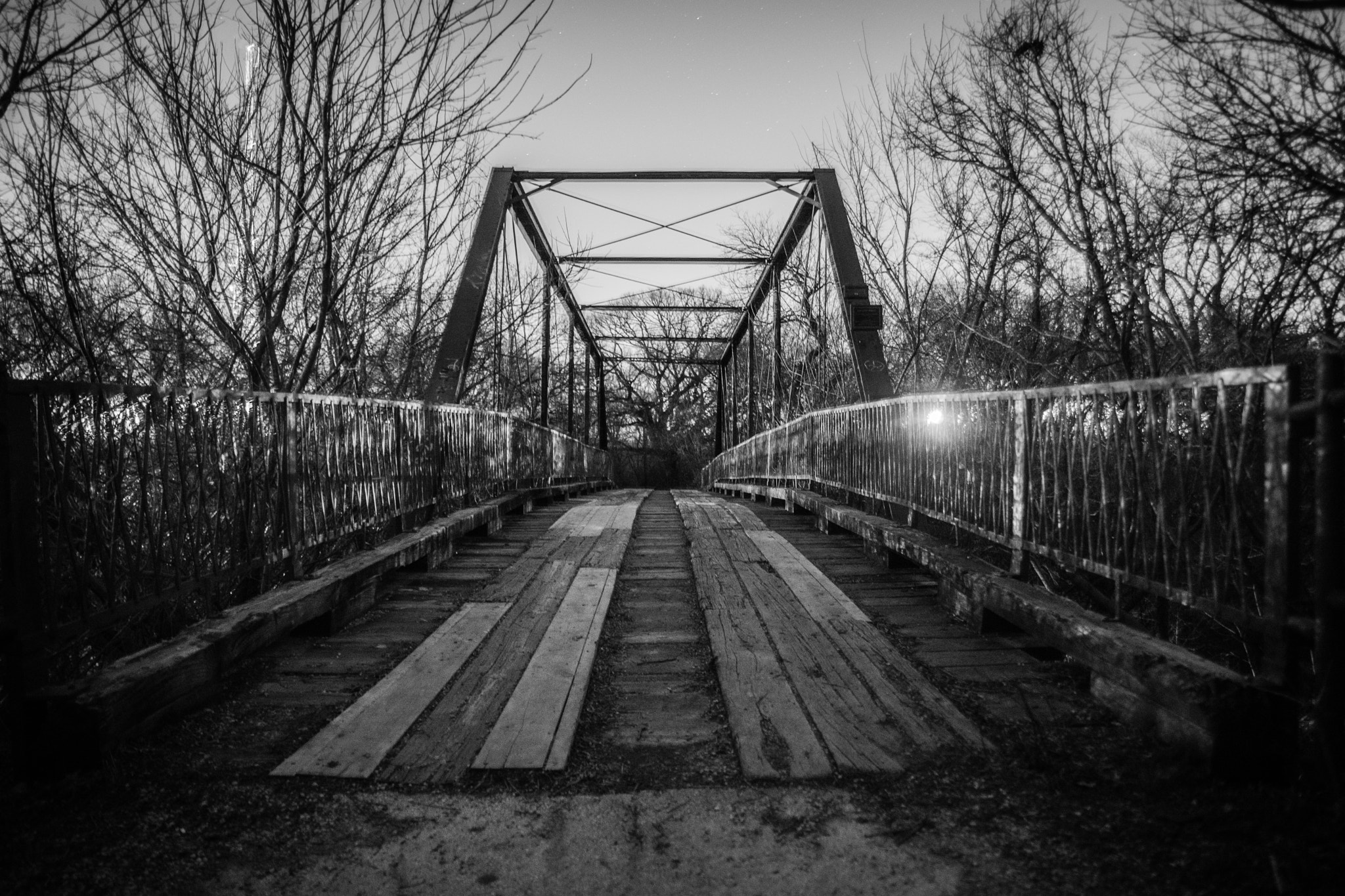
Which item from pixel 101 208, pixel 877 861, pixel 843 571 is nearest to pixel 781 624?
pixel 843 571

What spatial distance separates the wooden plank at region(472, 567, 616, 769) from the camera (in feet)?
6.36

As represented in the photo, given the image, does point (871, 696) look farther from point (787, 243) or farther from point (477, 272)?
point (787, 243)

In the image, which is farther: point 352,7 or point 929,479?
point 929,479

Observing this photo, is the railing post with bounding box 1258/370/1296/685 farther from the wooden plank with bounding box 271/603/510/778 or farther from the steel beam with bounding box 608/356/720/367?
the steel beam with bounding box 608/356/720/367

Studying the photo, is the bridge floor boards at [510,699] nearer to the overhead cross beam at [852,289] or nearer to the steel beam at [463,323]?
the steel beam at [463,323]

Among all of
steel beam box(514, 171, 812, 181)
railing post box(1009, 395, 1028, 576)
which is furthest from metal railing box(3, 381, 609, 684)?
steel beam box(514, 171, 812, 181)

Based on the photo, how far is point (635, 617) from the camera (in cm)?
335

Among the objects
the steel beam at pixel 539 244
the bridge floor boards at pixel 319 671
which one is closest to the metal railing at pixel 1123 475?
the bridge floor boards at pixel 319 671

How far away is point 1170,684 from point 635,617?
203 cm

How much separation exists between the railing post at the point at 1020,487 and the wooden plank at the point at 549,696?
163cm

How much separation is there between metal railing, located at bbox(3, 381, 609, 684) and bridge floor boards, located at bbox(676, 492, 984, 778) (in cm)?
170

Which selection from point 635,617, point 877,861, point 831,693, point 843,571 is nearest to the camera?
point 877,861

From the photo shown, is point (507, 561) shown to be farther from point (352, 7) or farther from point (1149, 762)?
point (1149, 762)

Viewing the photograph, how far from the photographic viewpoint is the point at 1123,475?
2258 mm
